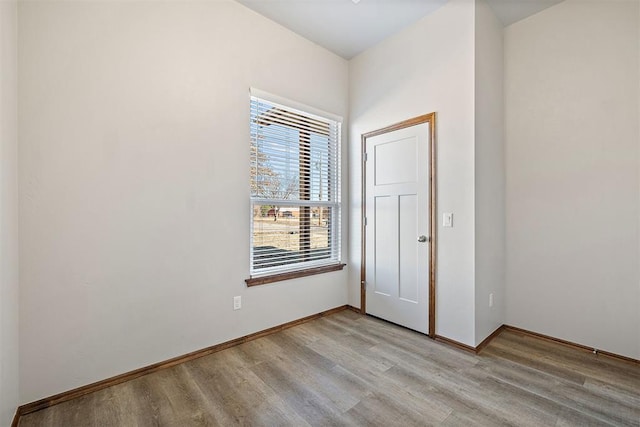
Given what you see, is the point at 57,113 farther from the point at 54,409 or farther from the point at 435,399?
the point at 435,399

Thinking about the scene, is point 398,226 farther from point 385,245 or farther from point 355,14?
point 355,14

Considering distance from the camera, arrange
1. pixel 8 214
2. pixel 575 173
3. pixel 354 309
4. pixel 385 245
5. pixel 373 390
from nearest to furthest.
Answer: pixel 8 214, pixel 373 390, pixel 575 173, pixel 385 245, pixel 354 309

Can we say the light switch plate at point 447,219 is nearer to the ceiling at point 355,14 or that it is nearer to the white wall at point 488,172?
the white wall at point 488,172

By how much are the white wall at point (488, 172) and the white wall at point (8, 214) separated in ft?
9.80

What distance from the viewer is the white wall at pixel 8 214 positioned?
1385mm

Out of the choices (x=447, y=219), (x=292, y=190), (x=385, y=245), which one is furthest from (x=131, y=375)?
(x=447, y=219)

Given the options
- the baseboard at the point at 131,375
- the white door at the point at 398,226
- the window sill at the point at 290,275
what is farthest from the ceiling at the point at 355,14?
the baseboard at the point at 131,375

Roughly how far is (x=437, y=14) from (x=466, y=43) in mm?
444

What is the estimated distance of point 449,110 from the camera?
8.23 feet

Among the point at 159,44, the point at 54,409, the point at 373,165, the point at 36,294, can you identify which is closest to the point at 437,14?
the point at 373,165

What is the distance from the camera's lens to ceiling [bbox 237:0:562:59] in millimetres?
2500

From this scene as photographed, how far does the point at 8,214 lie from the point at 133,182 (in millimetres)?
638

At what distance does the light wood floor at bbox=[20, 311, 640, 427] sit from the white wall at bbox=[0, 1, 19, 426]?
1.09 ft

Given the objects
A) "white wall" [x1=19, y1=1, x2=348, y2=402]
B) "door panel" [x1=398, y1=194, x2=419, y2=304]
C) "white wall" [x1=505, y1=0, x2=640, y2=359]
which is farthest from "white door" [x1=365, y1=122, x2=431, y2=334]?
"white wall" [x1=19, y1=1, x2=348, y2=402]
